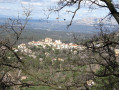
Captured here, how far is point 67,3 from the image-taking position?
13.0ft

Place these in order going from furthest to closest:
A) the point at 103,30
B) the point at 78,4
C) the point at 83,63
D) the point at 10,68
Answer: the point at 103,30
the point at 83,63
the point at 78,4
the point at 10,68

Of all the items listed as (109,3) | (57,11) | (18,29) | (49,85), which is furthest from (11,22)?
(109,3)

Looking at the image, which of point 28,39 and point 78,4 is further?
point 28,39

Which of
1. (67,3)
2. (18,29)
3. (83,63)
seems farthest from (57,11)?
(83,63)

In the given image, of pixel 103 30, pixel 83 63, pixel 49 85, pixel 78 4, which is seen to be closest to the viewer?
pixel 49 85

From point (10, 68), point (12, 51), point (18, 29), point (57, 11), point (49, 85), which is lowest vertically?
point (49, 85)

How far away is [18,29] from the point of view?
417 cm

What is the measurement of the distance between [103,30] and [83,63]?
44.8 inches

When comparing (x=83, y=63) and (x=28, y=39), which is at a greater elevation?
(x=28, y=39)

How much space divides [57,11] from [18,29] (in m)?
1.01

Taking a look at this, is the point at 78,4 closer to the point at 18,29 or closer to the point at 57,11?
the point at 57,11

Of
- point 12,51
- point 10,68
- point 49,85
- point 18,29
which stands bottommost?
point 49,85

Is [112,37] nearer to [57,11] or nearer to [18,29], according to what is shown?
[57,11]

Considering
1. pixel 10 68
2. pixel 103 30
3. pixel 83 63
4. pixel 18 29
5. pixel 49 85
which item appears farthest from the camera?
pixel 103 30
